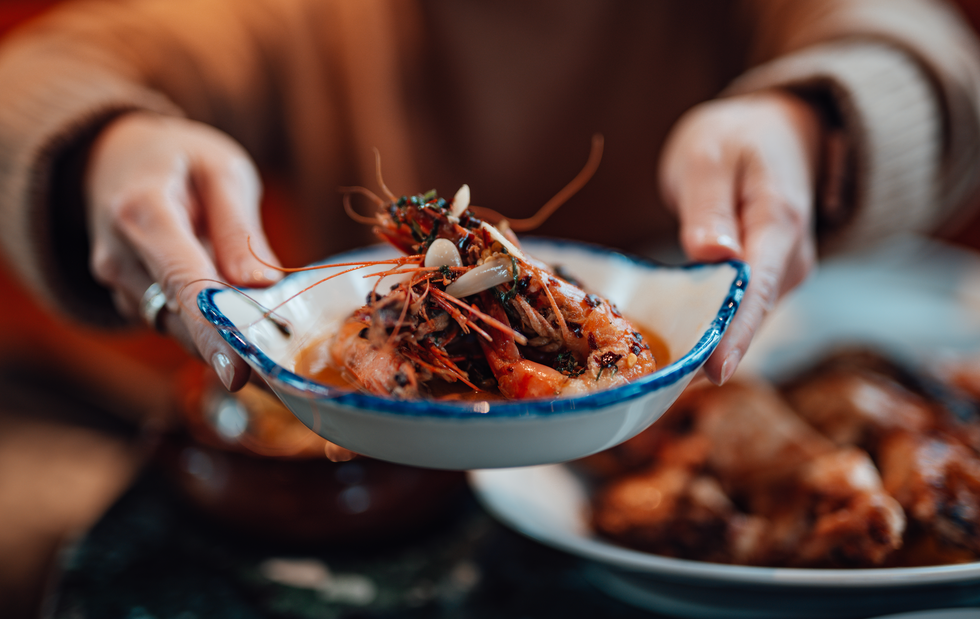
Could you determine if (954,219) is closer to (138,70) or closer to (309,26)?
(309,26)

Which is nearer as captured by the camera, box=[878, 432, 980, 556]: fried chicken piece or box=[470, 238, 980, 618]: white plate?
box=[470, 238, 980, 618]: white plate

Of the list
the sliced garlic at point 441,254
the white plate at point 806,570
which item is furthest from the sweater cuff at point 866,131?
the sliced garlic at point 441,254

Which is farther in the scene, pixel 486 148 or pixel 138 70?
pixel 486 148

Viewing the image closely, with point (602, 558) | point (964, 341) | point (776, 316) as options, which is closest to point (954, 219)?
point (964, 341)

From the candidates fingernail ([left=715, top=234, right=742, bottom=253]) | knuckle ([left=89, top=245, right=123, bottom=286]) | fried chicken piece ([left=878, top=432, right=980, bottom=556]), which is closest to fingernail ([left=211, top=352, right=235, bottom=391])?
knuckle ([left=89, top=245, right=123, bottom=286])

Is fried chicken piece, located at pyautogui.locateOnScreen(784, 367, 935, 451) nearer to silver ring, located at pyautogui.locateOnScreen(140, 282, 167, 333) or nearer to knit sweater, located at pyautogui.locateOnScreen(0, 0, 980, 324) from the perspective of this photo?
knit sweater, located at pyautogui.locateOnScreen(0, 0, 980, 324)
